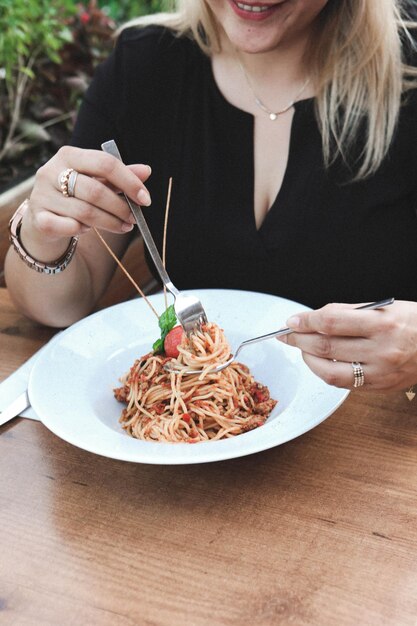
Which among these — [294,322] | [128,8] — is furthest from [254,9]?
[128,8]

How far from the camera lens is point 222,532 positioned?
1001 millimetres

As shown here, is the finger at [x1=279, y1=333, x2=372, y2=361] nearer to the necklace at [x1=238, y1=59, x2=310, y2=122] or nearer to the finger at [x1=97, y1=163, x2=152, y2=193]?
the finger at [x1=97, y1=163, x2=152, y2=193]

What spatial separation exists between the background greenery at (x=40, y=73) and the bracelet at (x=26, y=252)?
1113 mm

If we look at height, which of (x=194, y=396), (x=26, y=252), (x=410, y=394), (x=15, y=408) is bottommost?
(x=410, y=394)

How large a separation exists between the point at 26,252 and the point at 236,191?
1.77 ft

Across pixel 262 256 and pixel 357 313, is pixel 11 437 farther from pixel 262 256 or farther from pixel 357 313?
pixel 262 256

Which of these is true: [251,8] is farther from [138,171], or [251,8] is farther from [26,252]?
[26,252]

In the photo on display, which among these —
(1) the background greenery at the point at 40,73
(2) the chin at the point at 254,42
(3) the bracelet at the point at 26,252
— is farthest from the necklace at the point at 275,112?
(1) the background greenery at the point at 40,73

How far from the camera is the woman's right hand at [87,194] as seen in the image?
1210 millimetres

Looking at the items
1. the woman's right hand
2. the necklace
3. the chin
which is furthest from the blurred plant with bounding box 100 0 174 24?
the woman's right hand

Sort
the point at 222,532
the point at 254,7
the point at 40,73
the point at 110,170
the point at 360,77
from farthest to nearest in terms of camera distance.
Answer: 1. the point at 40,73
2. the point at 360,77
3. the point at 254,7
4. the point at 110,170
5. the point at 222,532

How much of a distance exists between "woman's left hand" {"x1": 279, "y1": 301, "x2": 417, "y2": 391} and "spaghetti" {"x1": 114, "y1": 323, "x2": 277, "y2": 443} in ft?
0.59

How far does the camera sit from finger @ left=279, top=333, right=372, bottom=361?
1075 millimetres

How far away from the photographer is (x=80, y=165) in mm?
1229
